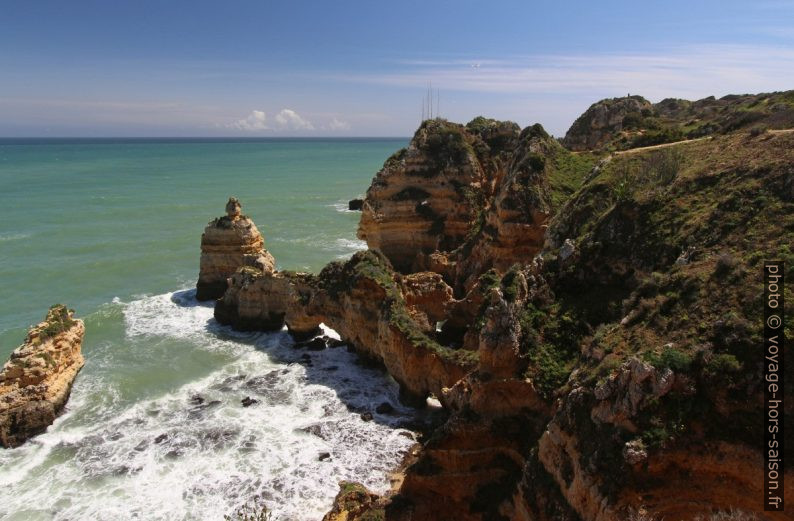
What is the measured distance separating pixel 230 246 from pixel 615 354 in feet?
96.1

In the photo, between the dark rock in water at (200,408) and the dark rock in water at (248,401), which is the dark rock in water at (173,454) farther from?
the dark rock in water at (248,401)

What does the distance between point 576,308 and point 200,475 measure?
1440 centimetres

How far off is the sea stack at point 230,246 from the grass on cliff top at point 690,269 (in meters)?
22.3

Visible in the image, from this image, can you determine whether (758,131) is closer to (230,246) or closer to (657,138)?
(657,138)

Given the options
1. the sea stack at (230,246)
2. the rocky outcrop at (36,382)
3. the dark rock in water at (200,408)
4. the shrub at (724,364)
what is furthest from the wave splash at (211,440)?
the shrub at (724,364)

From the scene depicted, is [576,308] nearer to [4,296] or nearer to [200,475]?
[200,475]

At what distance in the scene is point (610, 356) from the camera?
12172 mm

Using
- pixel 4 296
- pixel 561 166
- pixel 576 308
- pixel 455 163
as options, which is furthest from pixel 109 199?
pixel 576 308

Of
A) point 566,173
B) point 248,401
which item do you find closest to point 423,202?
point 566,173

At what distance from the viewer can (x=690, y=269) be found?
43.8 ft

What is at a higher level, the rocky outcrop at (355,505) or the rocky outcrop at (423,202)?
the rocky outcrop at (423,202)

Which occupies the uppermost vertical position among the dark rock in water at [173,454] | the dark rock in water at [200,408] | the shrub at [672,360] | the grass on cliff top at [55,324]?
the shrub at [672,360]

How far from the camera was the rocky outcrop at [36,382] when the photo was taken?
22531 millimetres

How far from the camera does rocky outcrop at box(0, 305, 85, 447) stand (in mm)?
22531
